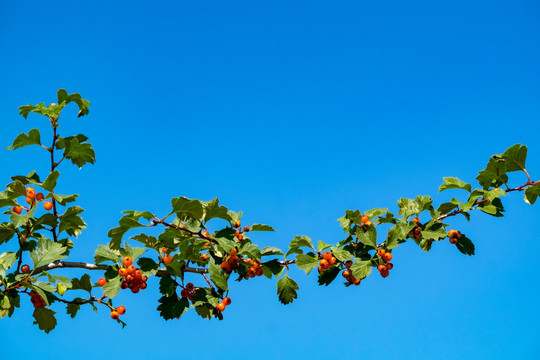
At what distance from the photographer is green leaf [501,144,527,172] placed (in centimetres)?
374

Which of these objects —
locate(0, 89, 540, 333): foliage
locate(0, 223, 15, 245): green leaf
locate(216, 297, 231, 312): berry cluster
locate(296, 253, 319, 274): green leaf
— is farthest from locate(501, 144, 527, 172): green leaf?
locate(0, 223, 15, 245): green leaf

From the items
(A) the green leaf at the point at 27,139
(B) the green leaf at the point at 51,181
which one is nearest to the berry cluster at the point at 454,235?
(B) the green leaf at the point at 51,181

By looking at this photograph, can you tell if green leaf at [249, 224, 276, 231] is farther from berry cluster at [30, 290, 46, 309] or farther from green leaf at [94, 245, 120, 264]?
berry cluster at [30, 290, 46, 309]

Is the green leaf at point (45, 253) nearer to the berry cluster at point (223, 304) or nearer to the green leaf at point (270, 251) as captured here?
the berry cluster at point (223, 304)

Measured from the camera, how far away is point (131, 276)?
353cm

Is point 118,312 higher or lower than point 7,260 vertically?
lower

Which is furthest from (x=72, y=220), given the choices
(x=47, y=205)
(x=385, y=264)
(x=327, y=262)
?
(x=385, y=264)

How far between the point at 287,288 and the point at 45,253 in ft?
6.79

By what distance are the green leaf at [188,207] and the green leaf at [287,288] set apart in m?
1.04

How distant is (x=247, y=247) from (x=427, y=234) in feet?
4.95

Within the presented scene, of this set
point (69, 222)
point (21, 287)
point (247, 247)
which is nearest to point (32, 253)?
point (21, 287)

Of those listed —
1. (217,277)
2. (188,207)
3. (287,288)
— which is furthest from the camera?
(287,288)

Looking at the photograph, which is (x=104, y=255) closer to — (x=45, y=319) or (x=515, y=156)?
(x=45, y=319)

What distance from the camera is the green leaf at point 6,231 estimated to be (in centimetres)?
378
